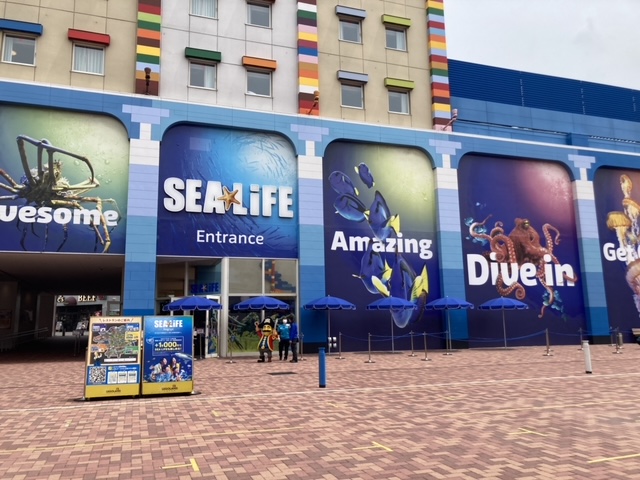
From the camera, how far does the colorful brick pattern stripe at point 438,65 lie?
27156 millimetres

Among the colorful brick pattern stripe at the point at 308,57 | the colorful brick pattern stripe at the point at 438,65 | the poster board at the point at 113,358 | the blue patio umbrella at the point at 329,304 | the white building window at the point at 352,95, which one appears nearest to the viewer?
the poster board at the point at 113,358

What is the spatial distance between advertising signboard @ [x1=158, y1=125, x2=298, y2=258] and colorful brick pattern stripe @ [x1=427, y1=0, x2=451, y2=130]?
8.42 meters

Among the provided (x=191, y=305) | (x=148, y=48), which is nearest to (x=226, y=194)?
(x=191, y=305)

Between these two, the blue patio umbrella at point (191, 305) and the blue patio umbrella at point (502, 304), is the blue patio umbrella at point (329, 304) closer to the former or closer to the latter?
the blue patio umbrella at point (191, 305)

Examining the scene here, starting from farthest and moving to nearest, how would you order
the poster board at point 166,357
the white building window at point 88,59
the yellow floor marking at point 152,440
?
the white building window at point 88,59 < the poster board at point 166,357 < the yellow floor marking at point 152,440

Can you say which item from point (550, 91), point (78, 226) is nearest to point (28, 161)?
point (78, 226)

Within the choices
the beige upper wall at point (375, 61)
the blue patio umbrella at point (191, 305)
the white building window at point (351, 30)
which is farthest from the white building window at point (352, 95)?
the blue patio umbrella at point (191, 305)

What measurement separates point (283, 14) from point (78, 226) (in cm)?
1381

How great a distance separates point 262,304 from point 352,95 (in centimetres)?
1175

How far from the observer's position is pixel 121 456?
6.70m

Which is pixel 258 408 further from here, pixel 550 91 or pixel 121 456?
pixel 550 91

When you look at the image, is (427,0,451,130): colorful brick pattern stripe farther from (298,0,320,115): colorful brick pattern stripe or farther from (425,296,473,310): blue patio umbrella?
(425,296,473,310): blue patio umbrella

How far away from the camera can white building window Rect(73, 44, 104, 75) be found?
873 inches

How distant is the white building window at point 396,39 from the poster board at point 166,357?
67.8ft
